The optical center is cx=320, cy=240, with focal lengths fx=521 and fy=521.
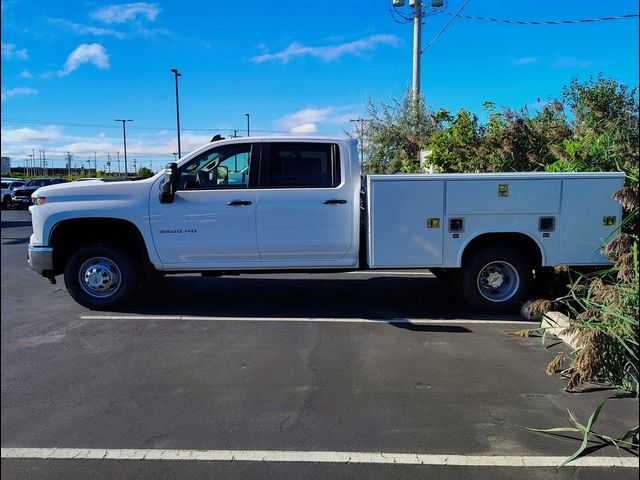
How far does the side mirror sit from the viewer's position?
6508 millimetres

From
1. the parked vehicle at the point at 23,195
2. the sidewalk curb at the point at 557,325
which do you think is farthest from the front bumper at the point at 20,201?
the sidewalk curb at the point at 557,325

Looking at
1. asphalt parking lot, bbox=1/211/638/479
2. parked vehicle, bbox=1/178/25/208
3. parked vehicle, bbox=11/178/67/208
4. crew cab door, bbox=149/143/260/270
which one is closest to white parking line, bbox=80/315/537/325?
asphalt parking lot, bbox=1/211/638/479

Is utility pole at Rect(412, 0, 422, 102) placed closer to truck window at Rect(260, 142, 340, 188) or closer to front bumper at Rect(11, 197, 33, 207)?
truck window at Rect(260, 142, 340, 188)

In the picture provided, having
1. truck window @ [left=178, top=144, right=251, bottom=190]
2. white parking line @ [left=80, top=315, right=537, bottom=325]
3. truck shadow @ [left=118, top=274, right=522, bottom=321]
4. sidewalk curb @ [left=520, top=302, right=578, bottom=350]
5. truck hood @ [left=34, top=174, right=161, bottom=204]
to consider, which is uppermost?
truck window @ [left=178, top=144, right=251, bottom=190]

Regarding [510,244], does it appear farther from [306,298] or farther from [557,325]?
[306,298]

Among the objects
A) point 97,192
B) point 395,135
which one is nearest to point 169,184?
point 97,192

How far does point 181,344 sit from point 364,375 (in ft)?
6.92

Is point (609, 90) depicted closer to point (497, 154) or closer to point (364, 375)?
point (497, 154)

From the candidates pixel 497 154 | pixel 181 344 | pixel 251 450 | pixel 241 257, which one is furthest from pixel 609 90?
pixel 251 450

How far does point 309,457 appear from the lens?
338 centimetres

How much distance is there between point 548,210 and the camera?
644 cm

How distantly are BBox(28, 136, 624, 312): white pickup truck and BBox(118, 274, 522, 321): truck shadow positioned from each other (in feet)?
1.86

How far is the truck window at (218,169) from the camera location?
667cm

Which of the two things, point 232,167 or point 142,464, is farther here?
point 232,167
